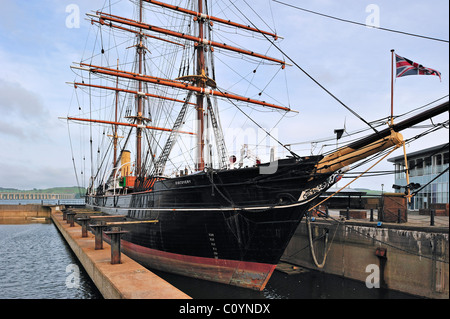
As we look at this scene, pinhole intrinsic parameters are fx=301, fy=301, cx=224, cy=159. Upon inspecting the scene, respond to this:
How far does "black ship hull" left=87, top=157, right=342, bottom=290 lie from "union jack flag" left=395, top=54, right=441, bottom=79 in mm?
3380

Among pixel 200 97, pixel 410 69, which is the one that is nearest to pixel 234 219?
pixel 410 69

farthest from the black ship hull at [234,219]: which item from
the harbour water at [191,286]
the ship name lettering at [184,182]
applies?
the harbour water at [191,286]

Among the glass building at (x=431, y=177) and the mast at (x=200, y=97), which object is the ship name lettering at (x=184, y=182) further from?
the glass building at (x=431, y=177)

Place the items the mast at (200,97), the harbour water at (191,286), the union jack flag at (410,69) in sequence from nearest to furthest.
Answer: the union jack flag at (410,69), the harbour water at (191,286), the mast at (200,97)

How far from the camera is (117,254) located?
10.4 metres

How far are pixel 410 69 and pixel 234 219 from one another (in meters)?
7.16

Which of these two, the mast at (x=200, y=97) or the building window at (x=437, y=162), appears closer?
the mast at (x=200, y=97)

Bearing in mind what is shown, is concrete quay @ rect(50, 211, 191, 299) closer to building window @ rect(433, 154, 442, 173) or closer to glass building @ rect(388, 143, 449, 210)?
glass building @ rect(388, 143, 449, 210)

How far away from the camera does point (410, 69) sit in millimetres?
8008

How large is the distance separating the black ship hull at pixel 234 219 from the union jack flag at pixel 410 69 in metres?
3.38

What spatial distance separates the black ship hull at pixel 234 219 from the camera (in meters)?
10.3
